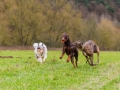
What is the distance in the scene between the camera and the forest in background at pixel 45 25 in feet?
170

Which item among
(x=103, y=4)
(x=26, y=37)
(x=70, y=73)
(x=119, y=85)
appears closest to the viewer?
(x=119, y=85)

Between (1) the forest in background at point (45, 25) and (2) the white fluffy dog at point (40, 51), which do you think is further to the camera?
(1) the forest in background at point (45, 25)

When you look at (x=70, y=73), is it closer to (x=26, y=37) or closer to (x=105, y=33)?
(x=26, y=37)

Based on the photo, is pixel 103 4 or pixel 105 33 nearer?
pixel 105 33

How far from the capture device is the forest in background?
51.7 m

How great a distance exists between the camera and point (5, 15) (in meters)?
50.7

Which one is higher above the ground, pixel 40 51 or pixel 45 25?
pixel 45 25

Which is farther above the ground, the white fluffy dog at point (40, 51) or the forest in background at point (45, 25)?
the forest in background at point (45, 25)

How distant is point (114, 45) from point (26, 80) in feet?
194

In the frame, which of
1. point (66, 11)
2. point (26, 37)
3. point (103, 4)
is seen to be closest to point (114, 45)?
point (66, 11)

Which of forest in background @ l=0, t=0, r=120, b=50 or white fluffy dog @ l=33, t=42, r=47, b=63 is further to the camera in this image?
forest in background @ l=0, t=0, r=120, b=50

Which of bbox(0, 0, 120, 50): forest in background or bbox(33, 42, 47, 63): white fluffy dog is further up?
bbox(0, 0, 120, 50): forest in background

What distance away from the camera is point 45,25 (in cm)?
5481

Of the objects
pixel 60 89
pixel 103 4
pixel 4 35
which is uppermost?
pixel 103 4
